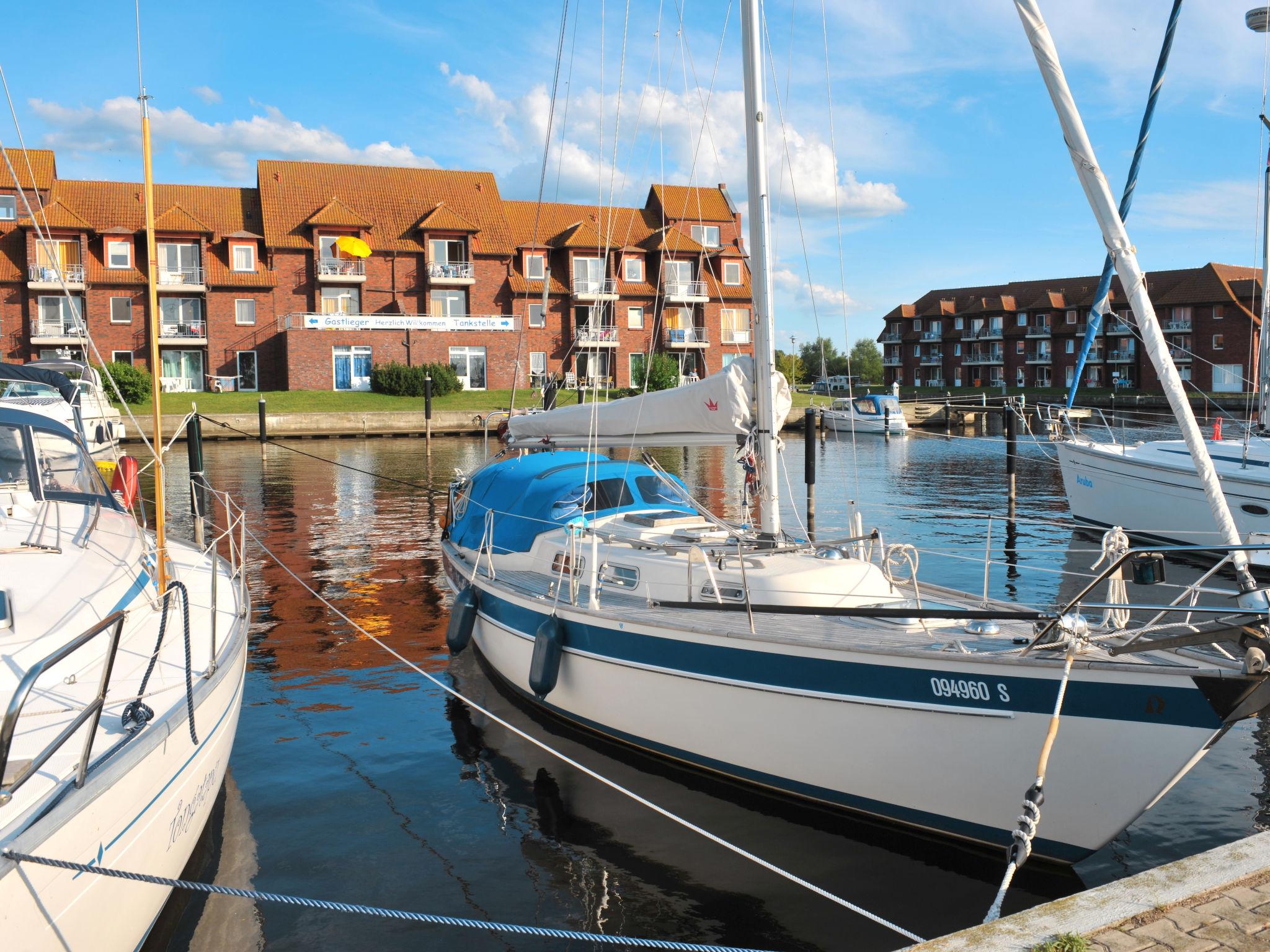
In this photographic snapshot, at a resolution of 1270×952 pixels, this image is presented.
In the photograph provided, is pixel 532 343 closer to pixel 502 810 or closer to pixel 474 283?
pixel 474 283

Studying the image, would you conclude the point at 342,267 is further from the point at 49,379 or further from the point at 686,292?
the point at 49,379

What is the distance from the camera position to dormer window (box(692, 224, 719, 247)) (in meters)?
53.6

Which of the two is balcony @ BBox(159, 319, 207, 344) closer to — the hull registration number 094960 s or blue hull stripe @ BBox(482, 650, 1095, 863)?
blue hull stripe @ BBox(482, 650, 1095, 863)

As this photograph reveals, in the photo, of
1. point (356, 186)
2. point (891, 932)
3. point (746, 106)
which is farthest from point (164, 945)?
point (356, 186)

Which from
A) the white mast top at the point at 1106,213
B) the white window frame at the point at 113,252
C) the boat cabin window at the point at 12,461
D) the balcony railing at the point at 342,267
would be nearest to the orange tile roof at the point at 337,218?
the balcony railing at the point at 342,267

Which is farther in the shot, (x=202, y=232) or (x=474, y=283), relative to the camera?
(x=474, y=283)

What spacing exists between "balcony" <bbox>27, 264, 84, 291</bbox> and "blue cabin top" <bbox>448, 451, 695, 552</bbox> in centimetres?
4118

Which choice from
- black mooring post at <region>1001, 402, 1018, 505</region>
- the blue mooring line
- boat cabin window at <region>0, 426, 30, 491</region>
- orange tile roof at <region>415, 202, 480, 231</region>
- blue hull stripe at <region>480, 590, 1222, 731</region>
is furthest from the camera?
orange tile roof at <region>415, 202, 480, 231</region>

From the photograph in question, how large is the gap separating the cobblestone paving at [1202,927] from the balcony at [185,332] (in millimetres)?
49640

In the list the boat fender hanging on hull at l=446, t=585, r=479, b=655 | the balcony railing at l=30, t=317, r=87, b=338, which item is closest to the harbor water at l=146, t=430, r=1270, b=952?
the boat fender hanging on hull at l=446, t=585, r=479, b=655

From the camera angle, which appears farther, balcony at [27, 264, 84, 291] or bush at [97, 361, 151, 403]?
balcony at [27, 264, 84, 291]

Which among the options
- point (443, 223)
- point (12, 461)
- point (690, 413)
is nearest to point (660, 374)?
point (443, 223)

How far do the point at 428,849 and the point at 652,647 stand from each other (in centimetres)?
224

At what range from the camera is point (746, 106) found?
8938mm
